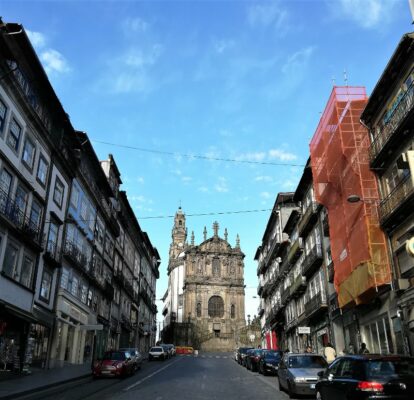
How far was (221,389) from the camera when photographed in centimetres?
1633

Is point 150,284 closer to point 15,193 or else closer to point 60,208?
point 60,208

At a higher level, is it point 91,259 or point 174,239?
point 174,239

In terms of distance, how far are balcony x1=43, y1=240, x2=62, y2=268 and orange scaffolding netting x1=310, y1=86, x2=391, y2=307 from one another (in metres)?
16.5

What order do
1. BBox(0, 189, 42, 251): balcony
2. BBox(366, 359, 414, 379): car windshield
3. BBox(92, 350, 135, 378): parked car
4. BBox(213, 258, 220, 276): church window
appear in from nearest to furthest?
BBox(366, 359, 414, 379): car windshield < BBox(0, 189, 42, 251): balcony < BBox(92, 350, 135, 378): parked car < BBox(213, 258, 220, 276): church window

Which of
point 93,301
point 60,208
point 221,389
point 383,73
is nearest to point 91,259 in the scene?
point 93,301

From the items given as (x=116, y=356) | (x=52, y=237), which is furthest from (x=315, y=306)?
(x=52, y=237)

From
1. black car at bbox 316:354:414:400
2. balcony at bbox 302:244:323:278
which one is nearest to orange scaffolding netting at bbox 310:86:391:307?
balcony at bbox 302:244:323:278

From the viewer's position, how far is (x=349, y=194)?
23.7 m

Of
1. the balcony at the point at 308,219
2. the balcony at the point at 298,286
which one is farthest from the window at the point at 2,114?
the balcony at the point at 298,286

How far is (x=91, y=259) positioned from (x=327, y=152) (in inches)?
802

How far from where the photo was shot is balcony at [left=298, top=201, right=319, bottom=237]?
3183 centimetres

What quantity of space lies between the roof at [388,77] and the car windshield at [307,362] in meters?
12.4

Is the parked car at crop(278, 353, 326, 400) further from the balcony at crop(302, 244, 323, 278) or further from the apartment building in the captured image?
the balcony at crop(302, 244, 323, 278)

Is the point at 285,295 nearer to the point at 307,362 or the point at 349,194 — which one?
the point at 349,194
